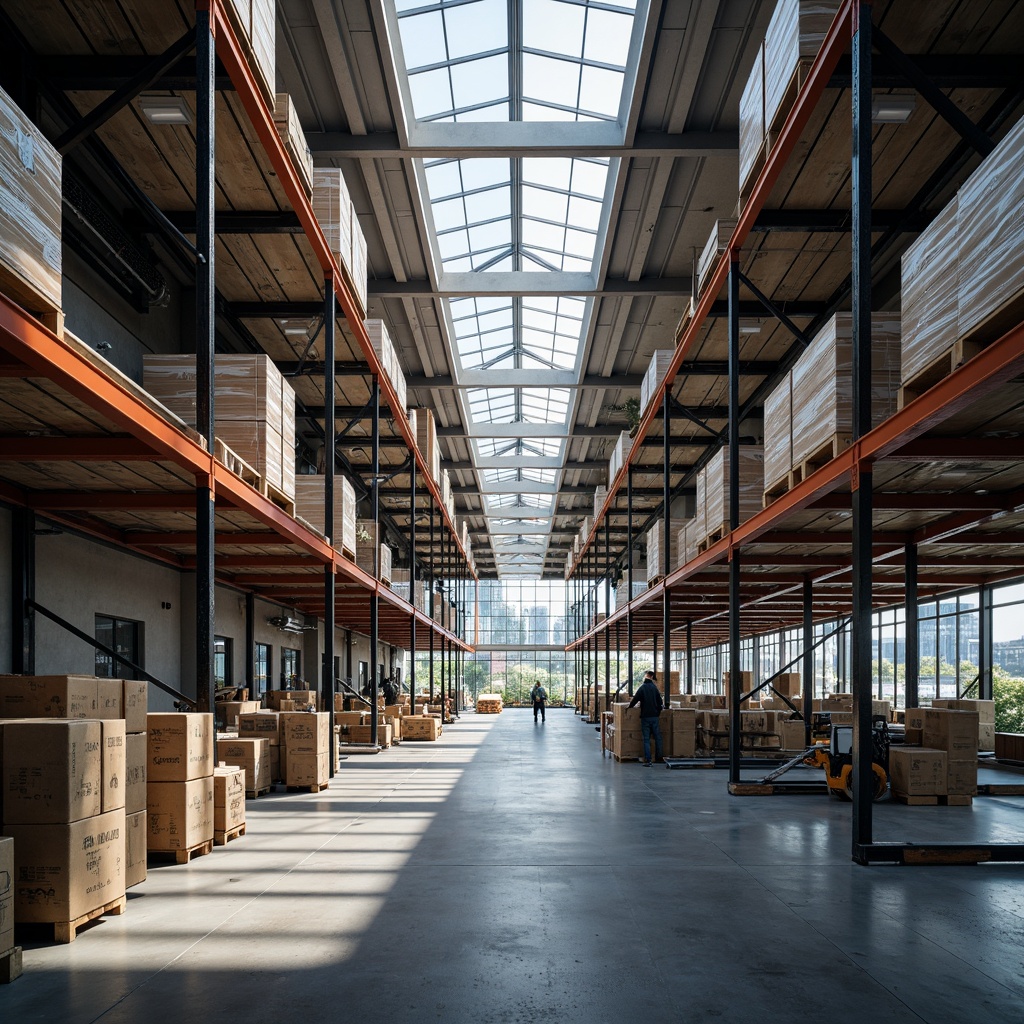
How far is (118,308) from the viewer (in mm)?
13164

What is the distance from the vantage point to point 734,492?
13570mm

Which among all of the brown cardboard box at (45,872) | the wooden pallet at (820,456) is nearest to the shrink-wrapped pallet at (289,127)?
the wooden pallet at (820,456)

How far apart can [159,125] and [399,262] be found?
9.82 meters

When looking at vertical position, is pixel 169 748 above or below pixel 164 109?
below

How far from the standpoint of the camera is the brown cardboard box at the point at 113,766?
21.2 feet

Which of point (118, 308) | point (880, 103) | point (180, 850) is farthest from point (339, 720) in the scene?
point (880, 103)

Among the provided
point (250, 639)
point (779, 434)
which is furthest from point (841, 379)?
point (250, 639)

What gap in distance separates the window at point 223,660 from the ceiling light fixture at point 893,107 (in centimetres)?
1579

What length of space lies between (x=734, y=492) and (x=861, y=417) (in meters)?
5.12

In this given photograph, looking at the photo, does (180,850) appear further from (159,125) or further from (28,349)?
(159,125)

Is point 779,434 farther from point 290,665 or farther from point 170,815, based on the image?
point 290,665

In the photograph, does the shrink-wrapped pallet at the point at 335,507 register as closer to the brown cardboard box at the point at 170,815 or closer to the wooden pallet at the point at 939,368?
the brown cardboard box at the point at 170,815

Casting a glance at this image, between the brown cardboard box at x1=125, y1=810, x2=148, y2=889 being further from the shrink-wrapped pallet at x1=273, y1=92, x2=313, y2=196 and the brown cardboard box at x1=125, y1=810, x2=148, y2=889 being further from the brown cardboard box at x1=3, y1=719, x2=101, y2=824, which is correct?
the shrink-wrapped pallet at x1=273, y1=92, x2=313, y2=196

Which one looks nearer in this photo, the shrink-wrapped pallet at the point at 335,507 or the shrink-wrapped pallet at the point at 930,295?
the shrink-wrapped pallet at the point at 930,295
